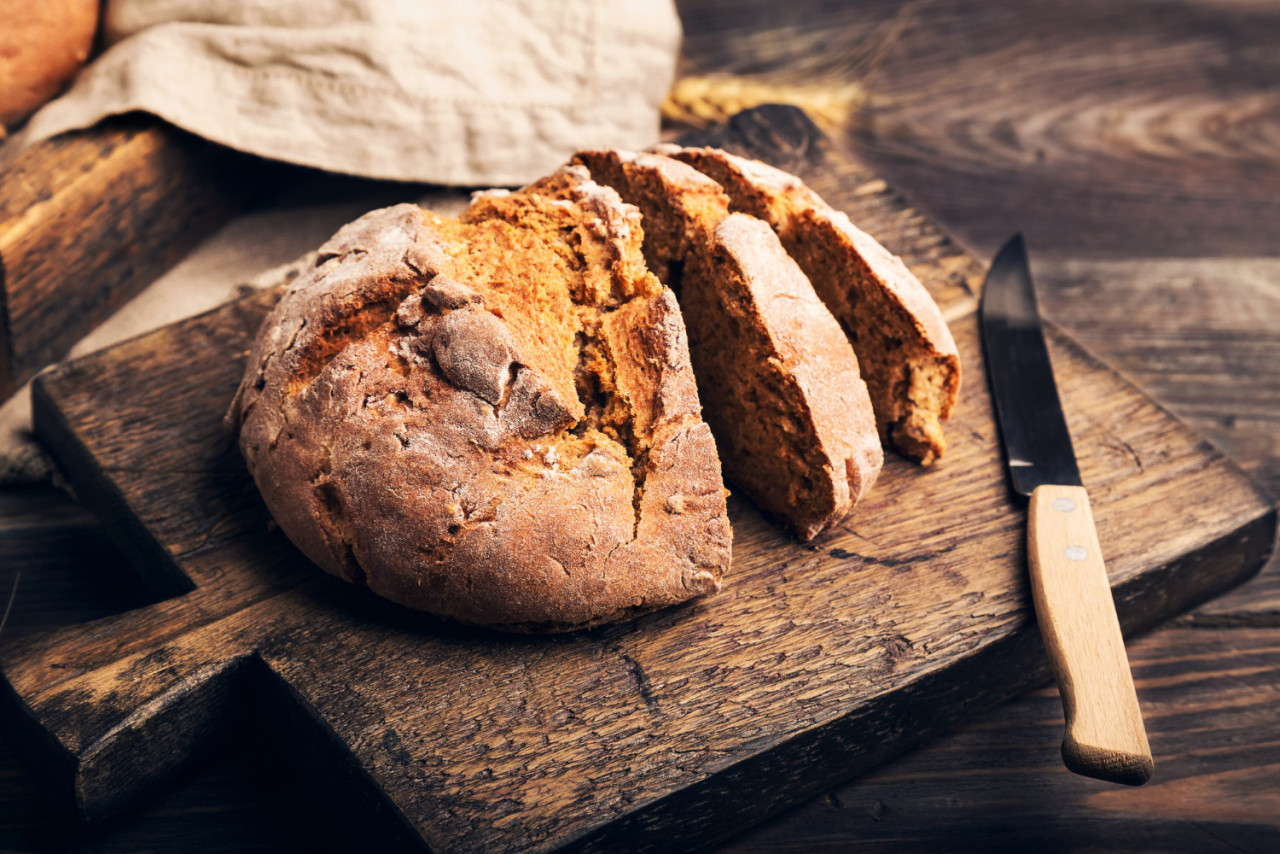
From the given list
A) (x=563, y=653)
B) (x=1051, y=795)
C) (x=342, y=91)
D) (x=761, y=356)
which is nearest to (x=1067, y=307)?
(x=761, y=356)

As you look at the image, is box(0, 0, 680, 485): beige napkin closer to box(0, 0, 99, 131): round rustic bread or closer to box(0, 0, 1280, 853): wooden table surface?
box(0, 0, 99, 131): round rustic bread

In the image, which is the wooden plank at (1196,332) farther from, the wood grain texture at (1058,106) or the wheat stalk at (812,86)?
the wheat stalk at (812,86)

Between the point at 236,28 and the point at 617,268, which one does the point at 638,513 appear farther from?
the point at 236,28

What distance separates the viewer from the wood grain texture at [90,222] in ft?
8.94

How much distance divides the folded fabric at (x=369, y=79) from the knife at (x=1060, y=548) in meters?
1.46

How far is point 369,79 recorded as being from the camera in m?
3.13

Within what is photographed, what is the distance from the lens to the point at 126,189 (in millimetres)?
2939

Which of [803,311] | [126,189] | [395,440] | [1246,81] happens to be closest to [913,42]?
[1246,81]

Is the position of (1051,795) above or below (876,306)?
below

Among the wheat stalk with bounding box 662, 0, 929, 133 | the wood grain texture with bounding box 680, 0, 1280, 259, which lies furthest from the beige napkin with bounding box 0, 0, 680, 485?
the wood grain texture with bounding box 680, 0, 1280, 259

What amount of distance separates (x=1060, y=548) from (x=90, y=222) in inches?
101

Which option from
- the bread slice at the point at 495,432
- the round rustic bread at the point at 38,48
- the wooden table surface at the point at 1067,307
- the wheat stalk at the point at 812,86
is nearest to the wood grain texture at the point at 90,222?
the round rustic bread at the point at 38,48

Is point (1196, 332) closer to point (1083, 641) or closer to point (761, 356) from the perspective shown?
point (1083, 641)

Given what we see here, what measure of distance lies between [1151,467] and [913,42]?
2.68 metres
